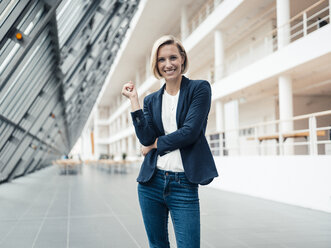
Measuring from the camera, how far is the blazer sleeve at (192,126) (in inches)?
60.0

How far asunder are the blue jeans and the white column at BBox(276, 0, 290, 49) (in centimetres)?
994

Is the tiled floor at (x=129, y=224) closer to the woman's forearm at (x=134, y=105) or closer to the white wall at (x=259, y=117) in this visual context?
the woman's forearm at (x=134, y=105)

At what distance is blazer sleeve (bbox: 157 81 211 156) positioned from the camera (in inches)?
60.0

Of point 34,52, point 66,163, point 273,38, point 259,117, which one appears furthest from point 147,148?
point 259,117

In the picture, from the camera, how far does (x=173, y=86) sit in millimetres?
1706

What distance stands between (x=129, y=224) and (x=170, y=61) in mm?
3764

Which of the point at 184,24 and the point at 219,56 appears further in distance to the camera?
the point at 184,24

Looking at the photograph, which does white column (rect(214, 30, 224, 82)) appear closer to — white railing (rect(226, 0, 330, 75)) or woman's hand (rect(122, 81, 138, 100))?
white railing (rect(226, 0, 330, 75))

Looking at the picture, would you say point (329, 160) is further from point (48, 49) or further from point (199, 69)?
point (199, 69)

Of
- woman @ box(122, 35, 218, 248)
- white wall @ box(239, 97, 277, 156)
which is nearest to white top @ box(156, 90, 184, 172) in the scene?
woman @ box(122, 35, 218, 248)

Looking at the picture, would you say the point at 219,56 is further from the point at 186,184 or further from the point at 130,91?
the point at 186,184

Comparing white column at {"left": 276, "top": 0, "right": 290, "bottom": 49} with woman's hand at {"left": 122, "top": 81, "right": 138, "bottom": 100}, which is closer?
woman's hand at {"left": 122, "top": 81, "right": 138, "bottom": 100}

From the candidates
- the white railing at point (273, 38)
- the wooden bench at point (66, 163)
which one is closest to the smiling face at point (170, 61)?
the white railing at point (273, 38)

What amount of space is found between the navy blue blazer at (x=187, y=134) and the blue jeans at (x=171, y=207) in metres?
0.05
